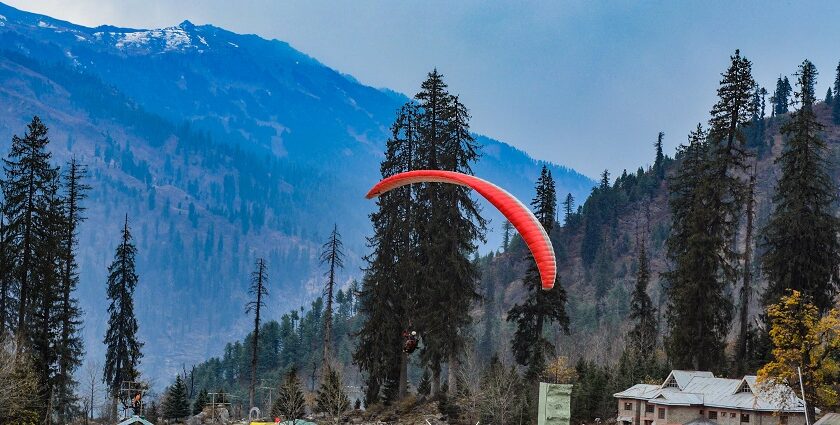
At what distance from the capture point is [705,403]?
1917 inches

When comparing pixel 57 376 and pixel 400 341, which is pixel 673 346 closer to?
pixel 400 341

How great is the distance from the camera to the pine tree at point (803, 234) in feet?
171

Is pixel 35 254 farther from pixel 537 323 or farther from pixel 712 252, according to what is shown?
pixel 712 252

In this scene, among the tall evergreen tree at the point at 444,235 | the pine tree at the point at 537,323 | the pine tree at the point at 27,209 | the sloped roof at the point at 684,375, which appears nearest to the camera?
the sloped roof at the point at 684,375

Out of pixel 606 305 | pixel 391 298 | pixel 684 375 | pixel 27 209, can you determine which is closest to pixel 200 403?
pixel 391 298

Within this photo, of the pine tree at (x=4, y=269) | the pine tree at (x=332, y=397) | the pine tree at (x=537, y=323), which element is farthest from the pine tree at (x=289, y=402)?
the pine tree at (x=4, y=269)

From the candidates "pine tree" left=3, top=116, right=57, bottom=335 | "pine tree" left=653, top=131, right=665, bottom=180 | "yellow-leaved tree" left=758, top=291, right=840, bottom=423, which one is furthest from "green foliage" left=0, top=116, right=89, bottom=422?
"pine tree" left=653, top=131, right=665, bottom=180

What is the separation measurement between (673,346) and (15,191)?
1365 inches

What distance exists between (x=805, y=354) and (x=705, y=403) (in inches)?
Result: 293

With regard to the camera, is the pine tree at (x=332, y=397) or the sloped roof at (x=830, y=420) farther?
the pine tree at (x=332, y=397)

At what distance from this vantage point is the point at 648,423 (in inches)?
2020

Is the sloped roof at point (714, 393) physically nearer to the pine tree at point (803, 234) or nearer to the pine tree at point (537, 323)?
the pine tree at point (803, 234)

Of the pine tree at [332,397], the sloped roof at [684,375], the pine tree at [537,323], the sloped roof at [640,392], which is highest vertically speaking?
the pine tree at [537,323]

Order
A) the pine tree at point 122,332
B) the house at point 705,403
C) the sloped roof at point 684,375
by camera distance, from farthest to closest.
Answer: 1. the pine tree at point 122,332
2. the sloped roof at point 684,375
3. the house at point 705,403
